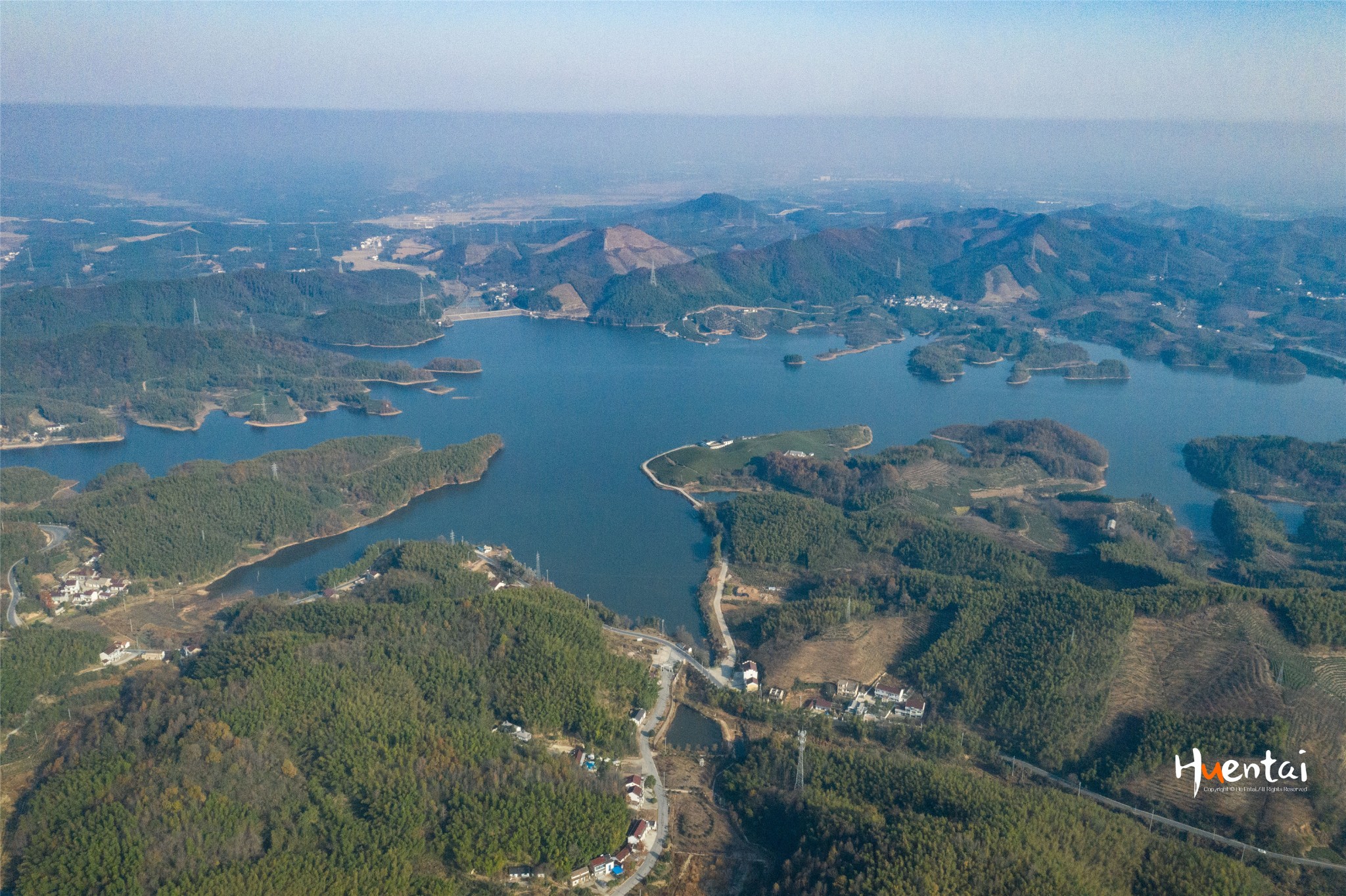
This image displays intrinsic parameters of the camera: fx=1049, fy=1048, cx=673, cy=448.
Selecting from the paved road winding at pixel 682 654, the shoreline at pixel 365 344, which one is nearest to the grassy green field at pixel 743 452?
the paved road winding at pixel 682 654

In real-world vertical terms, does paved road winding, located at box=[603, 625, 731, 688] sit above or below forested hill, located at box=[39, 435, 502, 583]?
below

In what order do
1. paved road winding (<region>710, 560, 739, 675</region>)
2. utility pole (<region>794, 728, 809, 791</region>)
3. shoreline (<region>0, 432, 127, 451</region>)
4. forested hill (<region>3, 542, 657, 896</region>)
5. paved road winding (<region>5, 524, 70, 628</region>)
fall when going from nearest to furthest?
forested hill (<region>3, 542, 657, 896</region>), utility pole (<region>794, 728, 809, 791</region>), paved road winding (<region>710, 560, 739, 675</region>), paved road winding (<region>5, 524, 70, 628</region>), shoreline (<region>0, 432, 127, 451</region>)

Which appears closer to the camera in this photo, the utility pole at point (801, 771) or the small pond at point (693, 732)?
the utility pole at point (801, 771)

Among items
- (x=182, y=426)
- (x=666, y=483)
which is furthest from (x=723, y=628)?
(x=182, y=426)

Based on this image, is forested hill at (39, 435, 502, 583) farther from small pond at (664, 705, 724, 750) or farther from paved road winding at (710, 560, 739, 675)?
small pond at (664, 705, 724, 750)

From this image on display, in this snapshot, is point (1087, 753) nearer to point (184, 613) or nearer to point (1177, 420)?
point (184, 613)

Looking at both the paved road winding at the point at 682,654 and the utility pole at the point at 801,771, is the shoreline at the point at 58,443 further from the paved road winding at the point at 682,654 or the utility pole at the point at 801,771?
the utility pole at the point at 801,771

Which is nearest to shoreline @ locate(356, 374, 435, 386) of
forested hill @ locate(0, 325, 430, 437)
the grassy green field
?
forested hill @ locate(0, 325, 430, 437)
